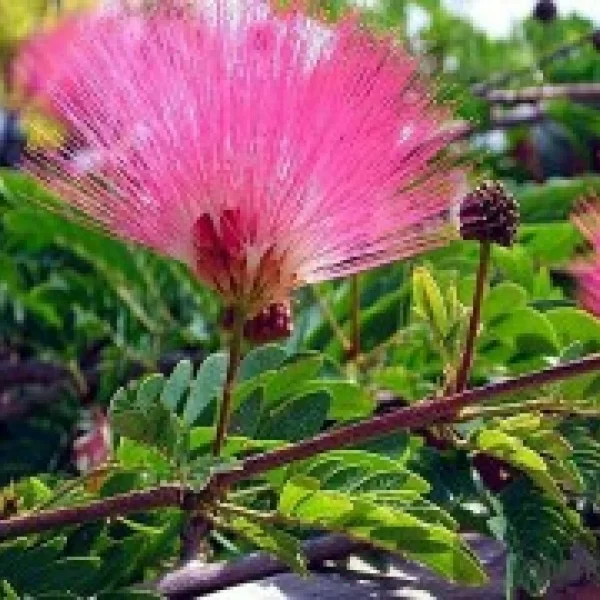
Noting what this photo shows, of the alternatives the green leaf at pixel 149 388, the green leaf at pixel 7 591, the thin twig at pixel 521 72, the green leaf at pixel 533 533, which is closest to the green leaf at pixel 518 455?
the green leaf at pixel 533 533

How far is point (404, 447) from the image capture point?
1.38 meters

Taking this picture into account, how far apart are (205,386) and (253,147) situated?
0.28 metres

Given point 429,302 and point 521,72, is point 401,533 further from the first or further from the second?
point 521,72

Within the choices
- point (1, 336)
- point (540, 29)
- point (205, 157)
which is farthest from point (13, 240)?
point (540, 29)

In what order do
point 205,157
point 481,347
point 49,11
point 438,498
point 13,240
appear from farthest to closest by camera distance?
1. point 49,11
2. point 13,240
3. point 481,347
4. point 438,498
5. point 205,157

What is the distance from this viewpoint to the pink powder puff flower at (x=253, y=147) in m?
1.16

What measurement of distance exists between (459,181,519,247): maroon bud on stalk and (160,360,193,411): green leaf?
0.86ft

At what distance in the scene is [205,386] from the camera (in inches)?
54.4

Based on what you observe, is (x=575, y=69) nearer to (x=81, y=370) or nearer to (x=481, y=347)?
(x=81, y=370)

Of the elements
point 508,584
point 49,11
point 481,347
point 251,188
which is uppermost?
point 49,11

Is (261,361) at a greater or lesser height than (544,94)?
lesser

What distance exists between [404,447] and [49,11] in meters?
1.34

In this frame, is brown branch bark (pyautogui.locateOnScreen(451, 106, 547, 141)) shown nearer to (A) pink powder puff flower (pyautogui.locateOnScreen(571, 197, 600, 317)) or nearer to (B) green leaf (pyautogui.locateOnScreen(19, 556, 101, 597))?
(A) pink powder puff flower (pyautogui.locateOnScreen(571, 197, 600, 317))

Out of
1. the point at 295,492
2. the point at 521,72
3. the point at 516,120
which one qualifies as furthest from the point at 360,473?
the point at 516,120
